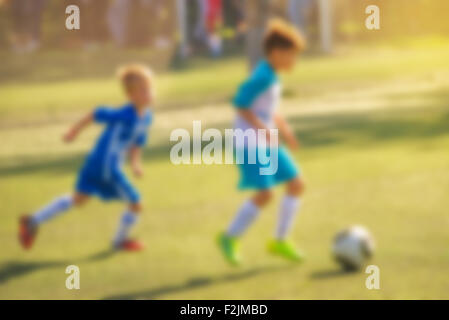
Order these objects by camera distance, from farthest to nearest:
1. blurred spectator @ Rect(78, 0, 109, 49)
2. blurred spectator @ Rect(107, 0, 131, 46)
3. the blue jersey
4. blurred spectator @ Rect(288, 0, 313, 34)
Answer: blurred spectator @ Rect(288, 0, 313, 34) < blurred spectator @ Rect(107, 0, 131, 46) < blurred spectator @ Rect(78, 0, 109, 49) < the blue jersey

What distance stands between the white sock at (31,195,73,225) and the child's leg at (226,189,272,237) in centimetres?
110

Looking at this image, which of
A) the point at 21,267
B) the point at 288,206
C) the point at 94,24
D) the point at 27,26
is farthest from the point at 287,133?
the point at 27,26

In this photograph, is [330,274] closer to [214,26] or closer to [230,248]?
[230,248]

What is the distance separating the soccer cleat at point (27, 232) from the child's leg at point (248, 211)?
1.29 m

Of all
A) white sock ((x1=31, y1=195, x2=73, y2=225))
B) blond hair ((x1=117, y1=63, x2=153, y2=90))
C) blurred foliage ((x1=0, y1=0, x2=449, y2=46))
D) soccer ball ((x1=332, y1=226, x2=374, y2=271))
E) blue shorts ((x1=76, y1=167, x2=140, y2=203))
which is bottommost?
soccer ball ((x1=332, y1=226, x2=374, y2=271))

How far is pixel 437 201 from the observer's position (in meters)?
6.85

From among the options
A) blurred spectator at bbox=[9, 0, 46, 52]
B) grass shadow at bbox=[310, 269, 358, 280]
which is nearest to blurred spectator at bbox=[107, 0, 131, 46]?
blurred spectator at bbox=[9, 0, 46, 52]

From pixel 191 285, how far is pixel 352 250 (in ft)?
3.23

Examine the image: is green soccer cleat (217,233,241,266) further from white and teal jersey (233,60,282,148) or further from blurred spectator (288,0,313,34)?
blurred spectator (288,0,313,34)

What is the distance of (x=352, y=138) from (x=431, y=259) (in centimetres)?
449

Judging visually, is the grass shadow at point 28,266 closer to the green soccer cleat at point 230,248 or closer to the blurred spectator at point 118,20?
the green soccer cleat at point 230,248

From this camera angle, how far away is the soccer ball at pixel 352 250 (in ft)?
17.6

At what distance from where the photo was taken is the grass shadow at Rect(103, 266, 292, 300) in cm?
504
